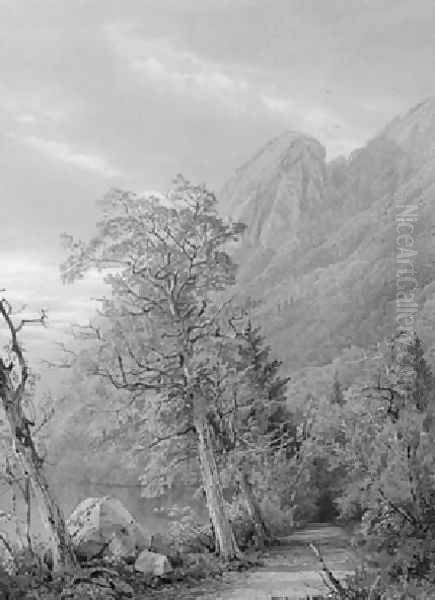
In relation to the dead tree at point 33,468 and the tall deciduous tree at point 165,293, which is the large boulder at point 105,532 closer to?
the dead tree at point 33,468

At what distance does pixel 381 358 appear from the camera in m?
30.0

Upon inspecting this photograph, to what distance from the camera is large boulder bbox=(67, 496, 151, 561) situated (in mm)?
14203

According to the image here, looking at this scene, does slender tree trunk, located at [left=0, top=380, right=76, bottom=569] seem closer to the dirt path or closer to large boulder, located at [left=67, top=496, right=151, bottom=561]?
large boulder, located at [left=67, top=496, right=151, bottom=561]

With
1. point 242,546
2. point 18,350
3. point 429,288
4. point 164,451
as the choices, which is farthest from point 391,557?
point 429,288

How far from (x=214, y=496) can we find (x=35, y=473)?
5.59m

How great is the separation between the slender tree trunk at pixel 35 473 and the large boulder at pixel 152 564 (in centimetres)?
151

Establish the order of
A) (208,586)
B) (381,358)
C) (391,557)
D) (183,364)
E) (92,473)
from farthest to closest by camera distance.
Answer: (92,473) < (381,358) < (183,364) < (208,586) < (391,557)

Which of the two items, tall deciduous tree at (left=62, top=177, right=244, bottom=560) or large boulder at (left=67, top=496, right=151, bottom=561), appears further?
tall deciduous tree at (left=62, top=177, right=244, bottom=560)

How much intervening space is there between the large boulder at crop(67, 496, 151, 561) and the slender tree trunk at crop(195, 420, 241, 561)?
1.76 metres

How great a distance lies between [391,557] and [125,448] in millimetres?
10556

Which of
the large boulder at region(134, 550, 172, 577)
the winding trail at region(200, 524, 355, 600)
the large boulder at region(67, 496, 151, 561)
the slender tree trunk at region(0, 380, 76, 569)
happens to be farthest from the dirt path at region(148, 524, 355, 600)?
the slender tree trunk at region(0, 380, 76, 569)

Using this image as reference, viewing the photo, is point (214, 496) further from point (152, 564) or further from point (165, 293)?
point (165, 293)

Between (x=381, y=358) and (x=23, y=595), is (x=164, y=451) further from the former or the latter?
(x=381, y=358)

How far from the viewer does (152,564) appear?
1341cm
